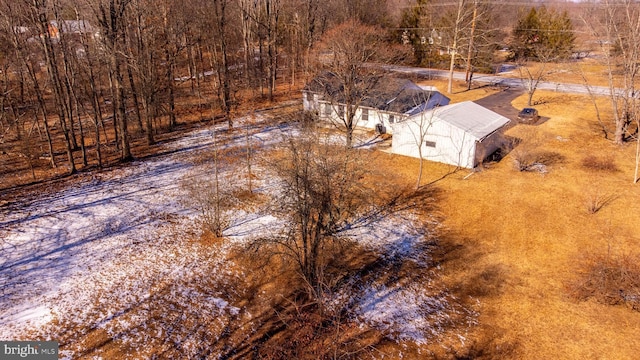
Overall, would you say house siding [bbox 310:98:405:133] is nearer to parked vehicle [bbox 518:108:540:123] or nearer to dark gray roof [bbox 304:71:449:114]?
dark gray roof [bbox 304:71:449:114]

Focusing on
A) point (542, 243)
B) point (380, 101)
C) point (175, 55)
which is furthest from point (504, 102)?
point (175, 55)

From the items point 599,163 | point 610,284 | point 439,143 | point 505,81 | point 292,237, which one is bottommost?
point 610,284

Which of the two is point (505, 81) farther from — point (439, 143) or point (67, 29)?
point (67, 29)

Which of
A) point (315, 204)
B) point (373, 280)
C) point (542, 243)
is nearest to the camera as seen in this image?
point (315, 204)

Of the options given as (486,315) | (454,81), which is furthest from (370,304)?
(454,81)

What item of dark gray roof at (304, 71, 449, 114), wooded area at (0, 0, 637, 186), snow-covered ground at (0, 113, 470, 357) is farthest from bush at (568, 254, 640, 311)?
dark gray roof at (304, 71, 449, 114)
